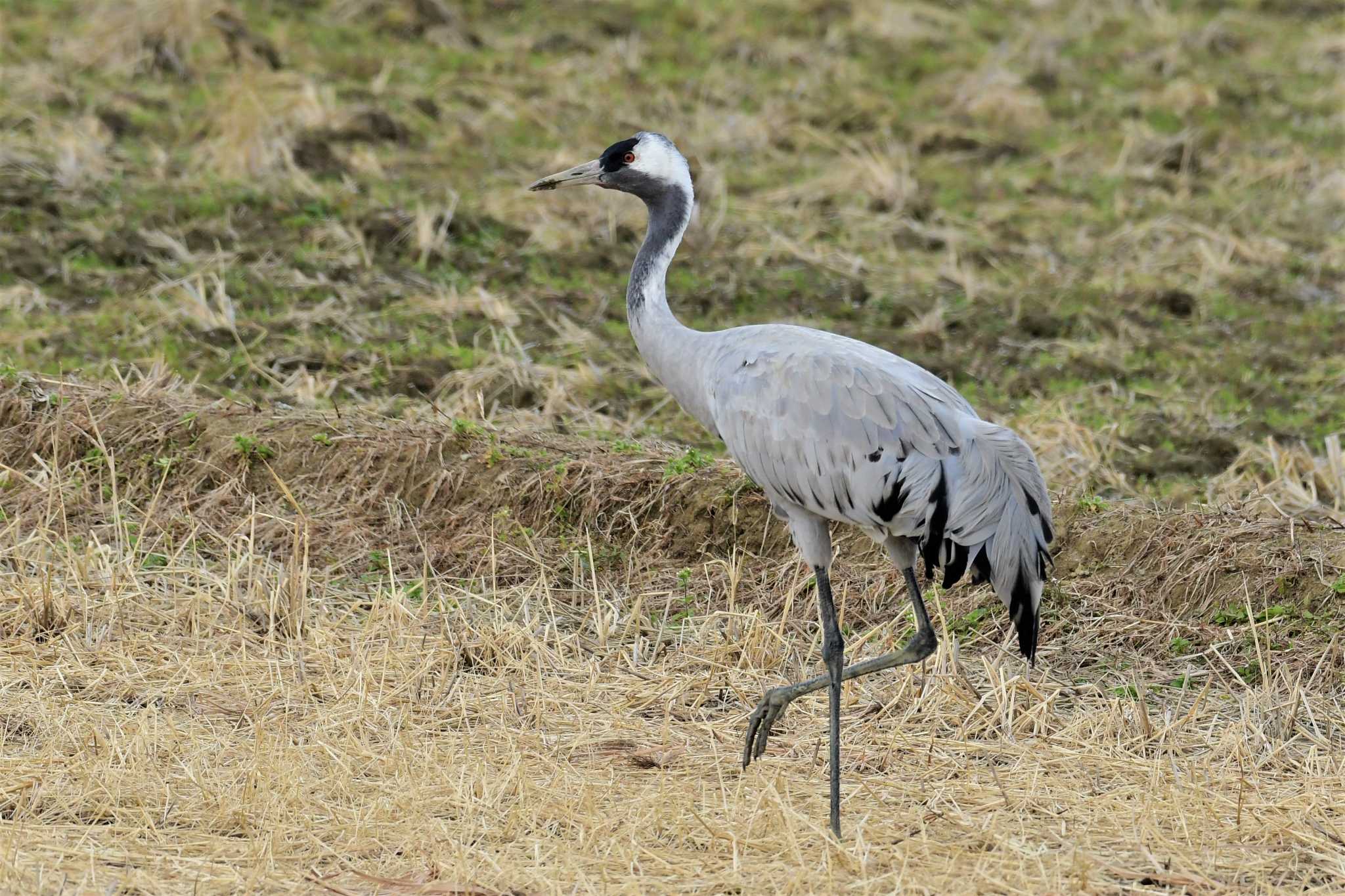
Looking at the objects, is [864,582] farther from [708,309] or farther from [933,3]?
[933,3]

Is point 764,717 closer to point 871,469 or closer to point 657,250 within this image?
point 871,469

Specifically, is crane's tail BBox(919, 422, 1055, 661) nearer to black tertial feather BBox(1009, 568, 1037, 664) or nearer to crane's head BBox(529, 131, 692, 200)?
black tertial feather BBox(1009, 568, 1037, 664)

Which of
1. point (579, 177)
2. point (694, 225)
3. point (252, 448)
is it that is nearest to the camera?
point (579, 177)

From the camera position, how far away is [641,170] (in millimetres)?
5395

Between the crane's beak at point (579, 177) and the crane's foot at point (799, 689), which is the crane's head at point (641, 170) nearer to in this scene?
the crane's beak at point (579, 177)

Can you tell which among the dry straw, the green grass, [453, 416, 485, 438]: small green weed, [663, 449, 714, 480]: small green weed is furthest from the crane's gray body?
the green grass

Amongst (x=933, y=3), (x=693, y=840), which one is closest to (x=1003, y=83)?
(x=933, y=3)

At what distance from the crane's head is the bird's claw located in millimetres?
1538

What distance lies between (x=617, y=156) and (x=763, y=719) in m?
1.75

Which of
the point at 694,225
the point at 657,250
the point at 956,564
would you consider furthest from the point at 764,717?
the point at 694,225

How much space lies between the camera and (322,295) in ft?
27.6

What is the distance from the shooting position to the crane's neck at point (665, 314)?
5102 millimetres

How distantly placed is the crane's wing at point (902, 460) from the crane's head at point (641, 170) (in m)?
0.79

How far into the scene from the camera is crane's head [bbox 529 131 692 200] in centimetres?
537
